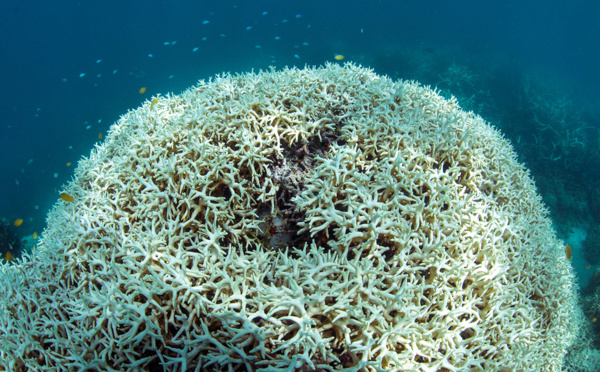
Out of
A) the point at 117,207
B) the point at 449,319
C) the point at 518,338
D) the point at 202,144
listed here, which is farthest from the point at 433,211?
the point at 117,207

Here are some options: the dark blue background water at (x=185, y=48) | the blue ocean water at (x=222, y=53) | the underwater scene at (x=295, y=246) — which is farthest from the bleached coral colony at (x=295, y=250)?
the dark blue background water at (x=185, y=48)

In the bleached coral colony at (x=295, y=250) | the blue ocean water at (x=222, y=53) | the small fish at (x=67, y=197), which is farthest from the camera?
the blue ocean water at (x=222, y=53)

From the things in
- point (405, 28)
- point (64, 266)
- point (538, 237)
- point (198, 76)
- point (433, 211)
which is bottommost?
point (64, 266)

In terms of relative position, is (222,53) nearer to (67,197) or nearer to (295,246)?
(67,197)

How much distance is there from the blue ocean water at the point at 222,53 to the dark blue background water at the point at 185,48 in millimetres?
214

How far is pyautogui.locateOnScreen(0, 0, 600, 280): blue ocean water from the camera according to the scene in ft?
77.7

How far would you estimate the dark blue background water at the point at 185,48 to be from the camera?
28.7 metres

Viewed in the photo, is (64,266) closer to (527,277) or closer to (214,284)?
(214,284)

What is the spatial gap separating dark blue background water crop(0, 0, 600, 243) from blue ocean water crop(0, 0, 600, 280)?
0.21 meters

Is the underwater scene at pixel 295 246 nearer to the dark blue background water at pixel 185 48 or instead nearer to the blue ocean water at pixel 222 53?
the blue ocean water at pixel 222 53

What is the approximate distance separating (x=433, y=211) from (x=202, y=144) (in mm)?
2333

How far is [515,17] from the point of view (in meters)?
56.6

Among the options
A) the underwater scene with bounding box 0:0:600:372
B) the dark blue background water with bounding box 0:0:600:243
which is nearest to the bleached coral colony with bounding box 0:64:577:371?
the underwater scene with bounding box 0:0:600:372

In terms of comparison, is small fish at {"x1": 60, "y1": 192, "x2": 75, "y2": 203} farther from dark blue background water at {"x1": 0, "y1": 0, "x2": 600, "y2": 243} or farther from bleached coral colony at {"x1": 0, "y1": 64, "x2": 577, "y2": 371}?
dark blue background water at {"x1": 0, "y1": 0, "x2": 600, "y2": 243}
